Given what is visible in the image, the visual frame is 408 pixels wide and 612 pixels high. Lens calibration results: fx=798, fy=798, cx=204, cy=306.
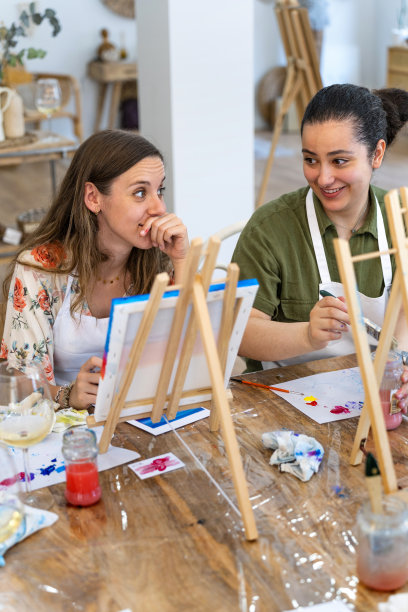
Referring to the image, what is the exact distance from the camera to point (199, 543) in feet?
3.99

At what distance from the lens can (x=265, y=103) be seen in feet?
28.1

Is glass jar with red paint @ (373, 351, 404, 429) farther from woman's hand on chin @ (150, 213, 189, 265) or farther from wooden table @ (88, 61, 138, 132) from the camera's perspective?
wooden table @ (88, 61, 138, 132)

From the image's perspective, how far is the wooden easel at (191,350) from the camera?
1248mm

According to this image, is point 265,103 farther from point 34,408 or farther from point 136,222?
point 34,408

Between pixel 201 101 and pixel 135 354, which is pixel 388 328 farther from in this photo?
pixel 201 101

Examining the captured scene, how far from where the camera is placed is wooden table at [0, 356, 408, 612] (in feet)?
3.61

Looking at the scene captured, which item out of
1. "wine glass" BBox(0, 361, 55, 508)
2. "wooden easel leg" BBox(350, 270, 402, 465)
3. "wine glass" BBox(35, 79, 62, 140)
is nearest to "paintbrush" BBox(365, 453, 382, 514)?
"wooden easel leg" BBox(350, 270, 402, 465)

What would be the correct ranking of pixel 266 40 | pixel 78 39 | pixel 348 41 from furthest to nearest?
pixel 348 41 < pixel 266 40 < pixel 78 39

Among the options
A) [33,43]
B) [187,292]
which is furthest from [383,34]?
[187,292]

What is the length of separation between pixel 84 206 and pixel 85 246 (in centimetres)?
10

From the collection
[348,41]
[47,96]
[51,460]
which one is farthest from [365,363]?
[348,41]

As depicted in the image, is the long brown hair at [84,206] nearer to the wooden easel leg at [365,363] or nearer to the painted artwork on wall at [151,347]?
the painted artwork on wall at [151,347]

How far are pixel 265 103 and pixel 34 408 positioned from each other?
25.1ft

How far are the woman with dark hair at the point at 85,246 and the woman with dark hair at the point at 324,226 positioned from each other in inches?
10.0
